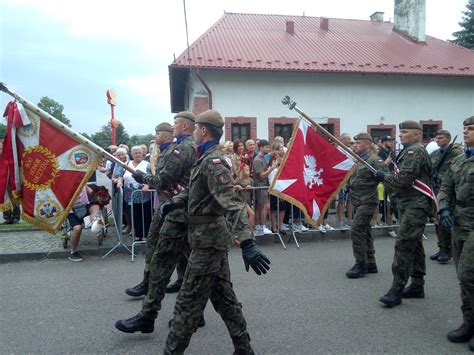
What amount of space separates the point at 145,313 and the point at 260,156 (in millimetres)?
5101

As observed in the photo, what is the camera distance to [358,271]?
5.77 meters

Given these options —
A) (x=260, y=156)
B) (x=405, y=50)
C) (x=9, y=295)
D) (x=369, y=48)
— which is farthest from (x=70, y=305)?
(x=405, y=50)

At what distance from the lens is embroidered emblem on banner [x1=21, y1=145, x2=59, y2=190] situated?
5.26 m

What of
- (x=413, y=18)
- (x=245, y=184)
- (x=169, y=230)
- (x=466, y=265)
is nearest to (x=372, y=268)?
(x=466, y=265)

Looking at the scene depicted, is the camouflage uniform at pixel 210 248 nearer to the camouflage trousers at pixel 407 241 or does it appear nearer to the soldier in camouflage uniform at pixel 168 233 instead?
the soldier in camouflage uniform at pixel 168 233

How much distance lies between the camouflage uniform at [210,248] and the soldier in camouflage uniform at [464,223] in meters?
1.99

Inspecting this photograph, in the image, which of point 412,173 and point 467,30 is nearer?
point 412,173

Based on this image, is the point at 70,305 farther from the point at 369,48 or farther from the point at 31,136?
the point at 369,48

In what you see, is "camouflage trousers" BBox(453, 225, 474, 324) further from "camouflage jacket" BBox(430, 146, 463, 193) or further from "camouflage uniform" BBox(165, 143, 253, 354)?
"camouflage jacket" BBox(430, 146, 463, 193)

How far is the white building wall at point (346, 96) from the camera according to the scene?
16.2 m

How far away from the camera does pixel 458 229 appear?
3.92 meters

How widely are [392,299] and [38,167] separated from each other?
4.62m

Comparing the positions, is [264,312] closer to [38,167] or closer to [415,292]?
[415,292]

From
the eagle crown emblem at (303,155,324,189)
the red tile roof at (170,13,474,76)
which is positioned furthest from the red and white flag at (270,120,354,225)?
the red tile roof at (170,13,474,76)
